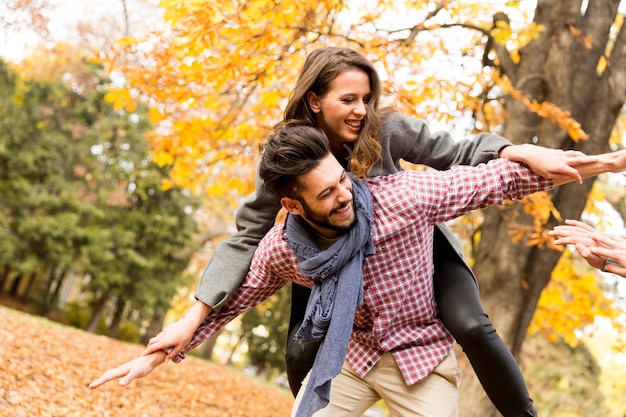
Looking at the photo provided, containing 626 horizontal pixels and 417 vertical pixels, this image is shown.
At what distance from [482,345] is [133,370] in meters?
1.39

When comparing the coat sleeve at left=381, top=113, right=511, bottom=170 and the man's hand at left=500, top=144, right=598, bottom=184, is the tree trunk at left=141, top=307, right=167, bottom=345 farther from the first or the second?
the man's hand at left=500, top=144, right=598, bottom=184

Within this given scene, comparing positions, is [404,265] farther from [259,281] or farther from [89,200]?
[89,200]

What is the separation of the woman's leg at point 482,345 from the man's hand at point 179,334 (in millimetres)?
1023

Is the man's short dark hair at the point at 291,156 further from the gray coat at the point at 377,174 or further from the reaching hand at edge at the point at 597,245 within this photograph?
the reaching hand at edge at the point at 597,245

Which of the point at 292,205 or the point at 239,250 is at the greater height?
the point at 292,205

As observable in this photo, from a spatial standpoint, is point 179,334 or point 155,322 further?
point 155,322

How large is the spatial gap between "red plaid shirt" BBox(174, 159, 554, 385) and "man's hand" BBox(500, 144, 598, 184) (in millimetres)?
44

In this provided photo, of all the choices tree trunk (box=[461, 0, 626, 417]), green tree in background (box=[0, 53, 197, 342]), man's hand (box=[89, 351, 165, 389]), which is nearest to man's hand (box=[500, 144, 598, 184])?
man's hand (box=[89, 351, 165, 389])

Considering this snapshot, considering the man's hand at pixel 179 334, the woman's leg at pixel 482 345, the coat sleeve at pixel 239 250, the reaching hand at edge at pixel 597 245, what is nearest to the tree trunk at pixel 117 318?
the coat sleeve at pixel 239 250

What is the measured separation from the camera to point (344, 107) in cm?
272

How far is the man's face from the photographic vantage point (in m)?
2.30

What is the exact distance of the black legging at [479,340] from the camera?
249 cm

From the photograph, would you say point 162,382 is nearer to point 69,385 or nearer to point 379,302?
point 69,385

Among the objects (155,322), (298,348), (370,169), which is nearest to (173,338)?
(298,348)
